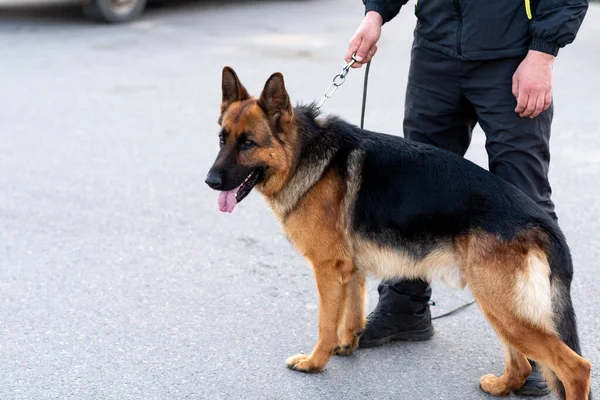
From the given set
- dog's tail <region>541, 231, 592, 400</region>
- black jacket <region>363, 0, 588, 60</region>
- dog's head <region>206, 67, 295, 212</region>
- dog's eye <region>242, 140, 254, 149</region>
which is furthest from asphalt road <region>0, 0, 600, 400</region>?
black jacket <region>363, 0, 588, 60</region>

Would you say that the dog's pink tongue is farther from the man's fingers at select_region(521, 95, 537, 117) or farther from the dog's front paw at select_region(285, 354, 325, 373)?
the man's fingers at select_region(521, 95, 537, 117)

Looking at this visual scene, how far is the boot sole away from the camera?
3.99 metres

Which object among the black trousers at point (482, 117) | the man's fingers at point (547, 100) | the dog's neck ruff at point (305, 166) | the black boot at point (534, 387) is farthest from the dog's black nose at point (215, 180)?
the black boot at point (534, 387)

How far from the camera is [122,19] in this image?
11109 mm

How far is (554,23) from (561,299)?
43.0 inches

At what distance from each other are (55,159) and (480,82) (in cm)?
385

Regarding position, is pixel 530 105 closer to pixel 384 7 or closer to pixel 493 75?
pixel 493 75

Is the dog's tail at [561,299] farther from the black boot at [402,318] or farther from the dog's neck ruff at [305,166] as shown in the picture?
the dog's neck ruff at [305,166]

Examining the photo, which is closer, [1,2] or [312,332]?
[312,332]

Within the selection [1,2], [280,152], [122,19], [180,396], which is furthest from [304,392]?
[1,2]

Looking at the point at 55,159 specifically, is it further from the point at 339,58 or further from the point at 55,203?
the point at 339,58

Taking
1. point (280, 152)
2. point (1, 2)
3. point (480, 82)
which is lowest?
point (1, 2)

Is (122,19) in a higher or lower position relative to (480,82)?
Result: lower

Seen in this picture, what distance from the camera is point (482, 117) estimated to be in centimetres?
363
